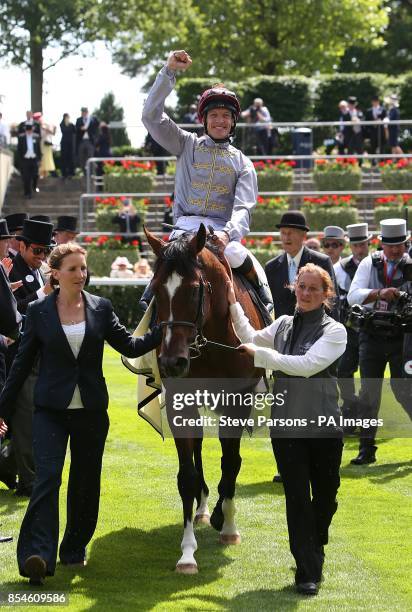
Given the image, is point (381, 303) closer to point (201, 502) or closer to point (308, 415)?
point (201, 502)

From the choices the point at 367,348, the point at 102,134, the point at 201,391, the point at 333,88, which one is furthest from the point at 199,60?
the point at 201,391

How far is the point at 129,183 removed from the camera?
29.9 metres

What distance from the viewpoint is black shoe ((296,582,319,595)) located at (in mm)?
6934

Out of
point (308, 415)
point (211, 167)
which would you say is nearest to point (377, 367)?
point (211, 167)

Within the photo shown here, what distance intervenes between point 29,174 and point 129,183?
4.41 m

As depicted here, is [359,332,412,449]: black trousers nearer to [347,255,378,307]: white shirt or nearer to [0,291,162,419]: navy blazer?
[347,255,378,307]: white shirt

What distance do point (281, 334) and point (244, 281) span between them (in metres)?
1.54

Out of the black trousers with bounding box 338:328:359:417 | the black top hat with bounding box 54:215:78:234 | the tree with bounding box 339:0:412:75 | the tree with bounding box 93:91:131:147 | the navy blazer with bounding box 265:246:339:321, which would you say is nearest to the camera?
the navy blazer with bounding box 265:246:339:321

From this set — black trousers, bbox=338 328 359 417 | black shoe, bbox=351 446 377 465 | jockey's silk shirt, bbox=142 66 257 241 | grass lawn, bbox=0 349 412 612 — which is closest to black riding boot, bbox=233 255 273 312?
jockey's silk shirt, bbox=142 66 257 241

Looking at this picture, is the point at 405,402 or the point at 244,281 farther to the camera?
the point at 405,402

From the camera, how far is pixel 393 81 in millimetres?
38500

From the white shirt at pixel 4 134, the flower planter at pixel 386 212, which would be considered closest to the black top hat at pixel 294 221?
the flower planter at pixel 386 212

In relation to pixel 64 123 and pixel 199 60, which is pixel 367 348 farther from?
pixel 199 60

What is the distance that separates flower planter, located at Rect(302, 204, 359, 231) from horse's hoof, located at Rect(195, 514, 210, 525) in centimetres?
1848
